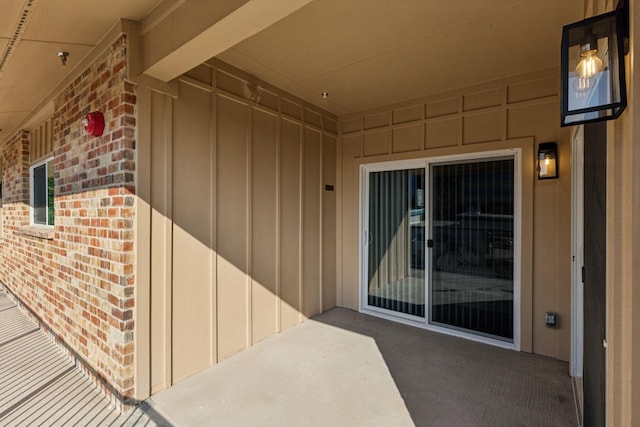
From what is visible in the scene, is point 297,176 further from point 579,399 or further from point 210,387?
point 579,399

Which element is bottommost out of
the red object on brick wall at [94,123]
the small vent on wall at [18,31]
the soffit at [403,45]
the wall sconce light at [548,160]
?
the wall sconce light at [548,160]

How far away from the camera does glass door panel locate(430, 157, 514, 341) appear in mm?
3598

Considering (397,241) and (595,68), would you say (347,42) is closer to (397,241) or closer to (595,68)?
(595,68)

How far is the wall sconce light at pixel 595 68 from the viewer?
1.01 m

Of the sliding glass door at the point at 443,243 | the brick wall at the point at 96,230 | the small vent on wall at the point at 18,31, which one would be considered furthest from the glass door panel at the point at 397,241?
the small vent on wall at the point at 18,31

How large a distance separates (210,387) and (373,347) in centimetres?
170

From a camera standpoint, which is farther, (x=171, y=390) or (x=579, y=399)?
(x=171, y=390)

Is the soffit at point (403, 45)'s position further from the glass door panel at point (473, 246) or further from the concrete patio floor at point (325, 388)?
the concrete patio floor at point (325, 388)

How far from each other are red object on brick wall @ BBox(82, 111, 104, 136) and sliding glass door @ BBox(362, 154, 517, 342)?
3225mm

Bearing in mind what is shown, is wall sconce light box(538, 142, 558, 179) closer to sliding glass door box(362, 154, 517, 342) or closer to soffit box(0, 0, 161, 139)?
sliding glass door box(362, 154, 517, 342)

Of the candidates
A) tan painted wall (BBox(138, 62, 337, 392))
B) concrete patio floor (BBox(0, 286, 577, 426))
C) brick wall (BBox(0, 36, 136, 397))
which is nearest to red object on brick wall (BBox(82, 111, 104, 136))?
brick wall (BBox(0, 36, 136, 397))

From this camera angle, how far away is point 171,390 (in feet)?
8.63

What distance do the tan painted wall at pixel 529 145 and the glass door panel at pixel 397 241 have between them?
428 millimetres

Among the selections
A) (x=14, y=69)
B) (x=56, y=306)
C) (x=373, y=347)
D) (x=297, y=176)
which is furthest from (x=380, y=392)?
(x=14, y=69)
